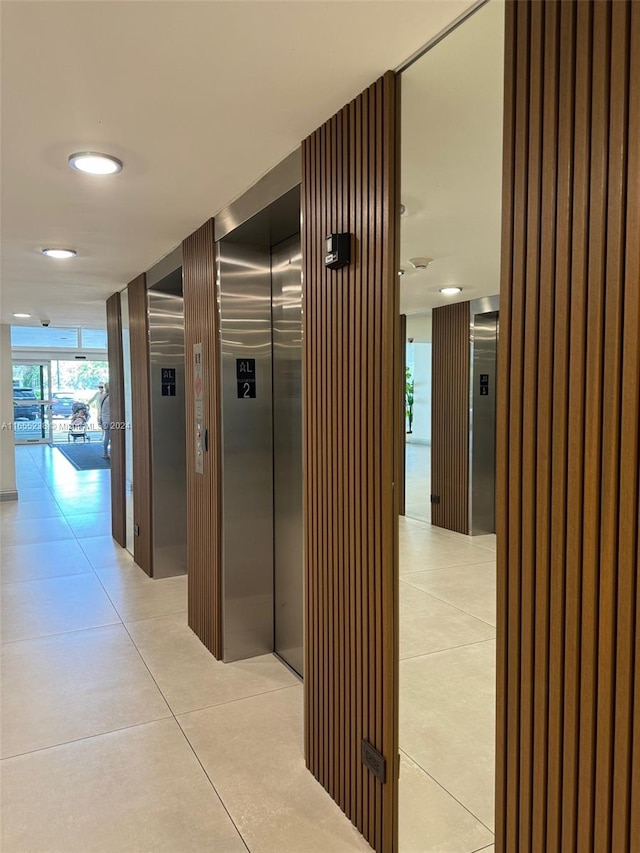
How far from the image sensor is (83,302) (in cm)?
688

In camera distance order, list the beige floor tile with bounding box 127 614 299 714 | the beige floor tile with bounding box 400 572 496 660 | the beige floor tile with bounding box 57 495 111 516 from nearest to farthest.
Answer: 1. the beige floor tile with bounding box 127 614 299 714
2. the beige floor tile with bounding box 400 572 496 660
3. the beige floor tile with bounding box 57 495 111 516

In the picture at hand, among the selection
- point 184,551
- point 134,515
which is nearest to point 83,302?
point 134,515

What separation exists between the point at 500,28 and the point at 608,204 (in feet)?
2.40

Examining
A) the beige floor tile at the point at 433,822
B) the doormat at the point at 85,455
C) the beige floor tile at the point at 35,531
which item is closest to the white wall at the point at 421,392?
the beige floor tile at the point at 433,822

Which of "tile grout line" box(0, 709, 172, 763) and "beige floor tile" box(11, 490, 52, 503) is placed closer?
"tile grout line" box(0, 709, 172, 763)

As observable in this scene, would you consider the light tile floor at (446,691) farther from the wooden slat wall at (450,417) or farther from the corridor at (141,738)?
the corridor at (141,738)

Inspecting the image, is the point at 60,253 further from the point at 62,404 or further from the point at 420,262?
the point at 62,404

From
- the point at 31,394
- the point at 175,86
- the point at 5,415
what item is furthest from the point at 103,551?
the point at 31,394

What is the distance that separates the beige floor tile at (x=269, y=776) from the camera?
221cm

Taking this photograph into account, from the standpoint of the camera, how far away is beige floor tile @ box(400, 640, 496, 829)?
8.25 ft

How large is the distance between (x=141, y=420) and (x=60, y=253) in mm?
1605

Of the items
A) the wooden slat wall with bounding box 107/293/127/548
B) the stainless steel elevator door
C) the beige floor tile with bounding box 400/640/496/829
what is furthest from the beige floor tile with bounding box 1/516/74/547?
the beige floor tile with bounding box 400/640/496/829

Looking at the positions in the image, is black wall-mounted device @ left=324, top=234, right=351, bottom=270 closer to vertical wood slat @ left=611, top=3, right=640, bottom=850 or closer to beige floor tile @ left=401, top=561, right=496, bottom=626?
vertical wood slat @ left=611, top=3, right=640, bottom=850

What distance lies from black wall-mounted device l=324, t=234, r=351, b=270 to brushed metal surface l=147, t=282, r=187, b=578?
3.00 m
